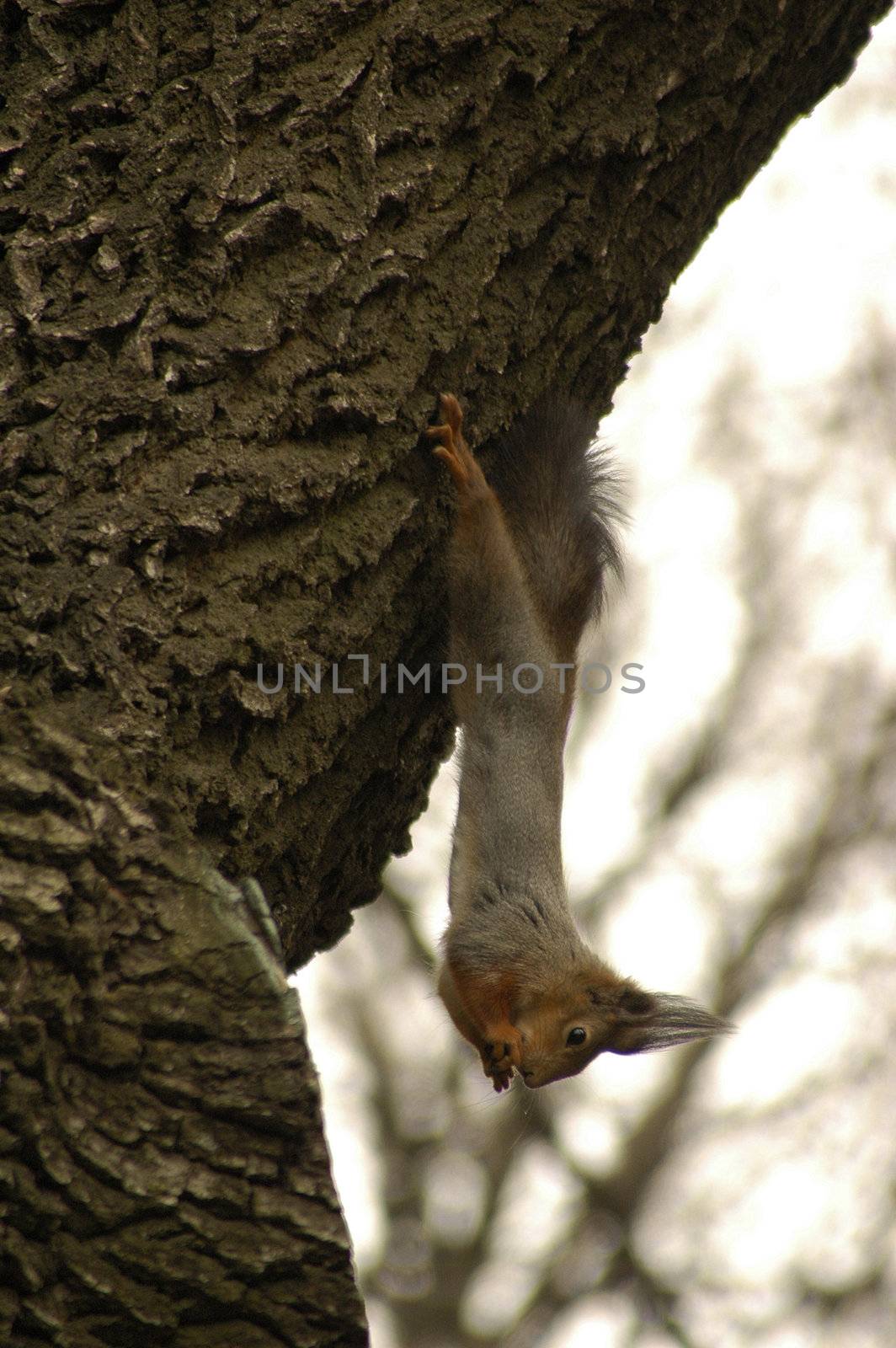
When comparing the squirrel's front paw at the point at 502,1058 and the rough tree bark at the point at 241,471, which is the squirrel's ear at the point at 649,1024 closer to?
the squirrel's front paw at the point at 502,1058

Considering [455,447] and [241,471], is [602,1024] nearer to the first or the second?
[455,447]

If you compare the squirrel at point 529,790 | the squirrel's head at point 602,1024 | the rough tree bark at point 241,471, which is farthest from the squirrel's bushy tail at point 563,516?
the squirrel's head at point 602,1024

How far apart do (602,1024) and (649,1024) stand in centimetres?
13

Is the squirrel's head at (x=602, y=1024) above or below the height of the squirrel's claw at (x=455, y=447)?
below

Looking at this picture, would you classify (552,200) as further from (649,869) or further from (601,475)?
(649,869)

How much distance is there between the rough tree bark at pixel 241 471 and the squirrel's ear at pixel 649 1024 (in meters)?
1.39

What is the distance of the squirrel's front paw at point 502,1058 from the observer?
341cm

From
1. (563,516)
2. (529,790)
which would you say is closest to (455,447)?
(563,516)

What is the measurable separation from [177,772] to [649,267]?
139cm

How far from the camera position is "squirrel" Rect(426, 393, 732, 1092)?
3010 mm

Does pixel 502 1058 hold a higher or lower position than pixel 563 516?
lower

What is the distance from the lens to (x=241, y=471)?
203 centimetres

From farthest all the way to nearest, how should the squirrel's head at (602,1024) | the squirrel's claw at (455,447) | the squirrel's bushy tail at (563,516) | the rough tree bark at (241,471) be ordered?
the squirrel's head at (602,1024) → the squirrel's bushy tail at (563,516) → the squirrel's claw at (455,447) → the rough tree bark at (241,471)

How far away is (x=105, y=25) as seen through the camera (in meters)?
2.11
